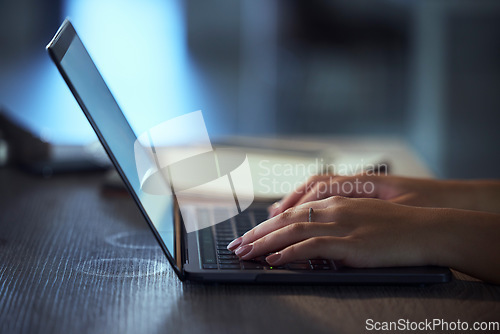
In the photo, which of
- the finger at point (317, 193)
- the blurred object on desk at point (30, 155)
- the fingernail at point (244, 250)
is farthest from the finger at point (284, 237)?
the blurred object on desk at point (30, 155)

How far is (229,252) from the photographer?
71cm

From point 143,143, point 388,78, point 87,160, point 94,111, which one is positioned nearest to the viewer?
point 94,111

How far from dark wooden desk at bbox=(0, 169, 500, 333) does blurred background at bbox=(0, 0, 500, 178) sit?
1863 millimetres

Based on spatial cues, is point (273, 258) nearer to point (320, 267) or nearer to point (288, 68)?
point (320, 267)

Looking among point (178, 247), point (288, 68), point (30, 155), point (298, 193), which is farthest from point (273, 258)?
point (288, 68)

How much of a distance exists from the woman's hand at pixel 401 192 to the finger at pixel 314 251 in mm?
197

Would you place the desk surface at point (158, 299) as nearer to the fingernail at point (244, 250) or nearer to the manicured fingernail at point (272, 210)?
the fingernail at point (244, 250)

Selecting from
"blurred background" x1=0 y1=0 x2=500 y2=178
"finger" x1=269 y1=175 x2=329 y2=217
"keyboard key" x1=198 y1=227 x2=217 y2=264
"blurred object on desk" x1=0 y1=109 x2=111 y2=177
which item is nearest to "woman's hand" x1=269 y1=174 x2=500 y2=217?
"finger" x1=269 y1=175 x2=329 y2=217

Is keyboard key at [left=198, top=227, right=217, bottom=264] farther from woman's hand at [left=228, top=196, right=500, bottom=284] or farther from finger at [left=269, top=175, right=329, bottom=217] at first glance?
finger at [left=269, top=175, right=329, bottom=217]

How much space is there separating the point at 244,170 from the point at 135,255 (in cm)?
53

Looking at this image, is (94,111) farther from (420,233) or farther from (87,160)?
(87,160)

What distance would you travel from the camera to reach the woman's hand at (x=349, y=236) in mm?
665

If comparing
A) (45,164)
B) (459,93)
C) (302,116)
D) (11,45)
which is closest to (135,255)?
(45,164)

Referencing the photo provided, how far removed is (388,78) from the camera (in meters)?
4.09
